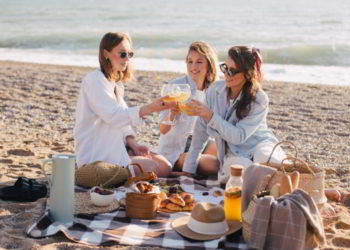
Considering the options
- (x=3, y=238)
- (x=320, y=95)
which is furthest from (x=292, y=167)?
(x=320, y=95)

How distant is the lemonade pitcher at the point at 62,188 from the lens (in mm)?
3932

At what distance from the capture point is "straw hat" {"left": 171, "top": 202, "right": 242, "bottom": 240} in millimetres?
3766

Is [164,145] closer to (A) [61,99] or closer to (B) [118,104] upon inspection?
(B) [118,104]

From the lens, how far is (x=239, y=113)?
492 cm

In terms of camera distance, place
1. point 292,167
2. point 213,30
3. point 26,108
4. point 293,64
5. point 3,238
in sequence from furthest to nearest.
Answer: point 213,30 < point 293,64 < point 26,108 < point 292,167 < point 3,238

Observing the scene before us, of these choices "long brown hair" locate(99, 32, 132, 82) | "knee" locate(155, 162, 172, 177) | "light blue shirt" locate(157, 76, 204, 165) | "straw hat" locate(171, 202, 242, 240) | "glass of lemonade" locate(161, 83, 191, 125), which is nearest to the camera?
"straw hat" locate(171, 202, 242, 240)

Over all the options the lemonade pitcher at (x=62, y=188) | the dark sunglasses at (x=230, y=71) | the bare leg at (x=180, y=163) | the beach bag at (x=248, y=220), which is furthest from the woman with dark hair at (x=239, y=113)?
the lemonade pitcher at (x=62, y=188)

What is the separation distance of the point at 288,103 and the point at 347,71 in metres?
5.38

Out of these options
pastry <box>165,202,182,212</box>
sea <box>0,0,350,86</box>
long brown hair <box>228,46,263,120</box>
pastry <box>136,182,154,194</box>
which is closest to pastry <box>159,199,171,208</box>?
pastry <box>165,202,182,212</box>

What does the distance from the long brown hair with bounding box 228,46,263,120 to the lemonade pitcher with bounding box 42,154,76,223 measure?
5.26 ft

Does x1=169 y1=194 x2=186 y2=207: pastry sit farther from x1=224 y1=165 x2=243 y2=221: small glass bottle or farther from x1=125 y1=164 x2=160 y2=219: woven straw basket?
x1=224 y1=165 x2=243 y2=221: small glass bottle

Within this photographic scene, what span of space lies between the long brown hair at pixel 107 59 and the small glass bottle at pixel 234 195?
63.0 inches

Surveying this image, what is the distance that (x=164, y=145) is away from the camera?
18.5 ft

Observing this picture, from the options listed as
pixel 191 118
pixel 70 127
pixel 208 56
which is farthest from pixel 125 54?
pixel 70 127
